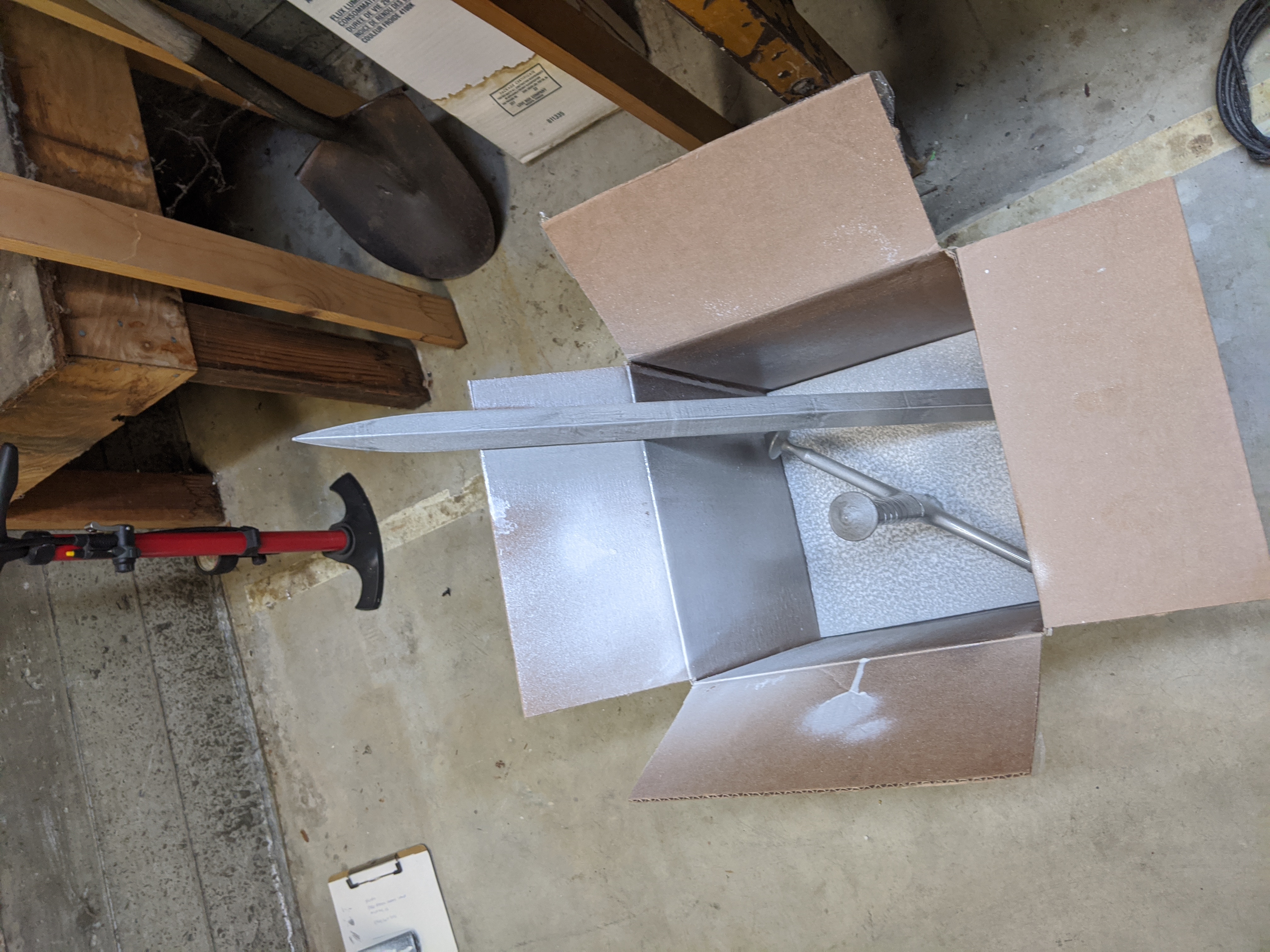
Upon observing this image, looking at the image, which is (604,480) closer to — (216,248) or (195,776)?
(216,248)

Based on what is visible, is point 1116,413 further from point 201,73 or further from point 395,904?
point 395,904

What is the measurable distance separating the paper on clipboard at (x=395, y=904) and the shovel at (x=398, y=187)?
1240 mm

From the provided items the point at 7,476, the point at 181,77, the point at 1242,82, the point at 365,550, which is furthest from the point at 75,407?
the point at 1242,82

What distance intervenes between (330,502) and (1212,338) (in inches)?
66.6

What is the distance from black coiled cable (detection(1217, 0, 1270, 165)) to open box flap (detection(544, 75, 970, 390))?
425 mm

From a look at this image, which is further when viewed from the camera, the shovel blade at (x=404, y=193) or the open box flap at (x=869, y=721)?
the shovel blade at (x=404, y=193)

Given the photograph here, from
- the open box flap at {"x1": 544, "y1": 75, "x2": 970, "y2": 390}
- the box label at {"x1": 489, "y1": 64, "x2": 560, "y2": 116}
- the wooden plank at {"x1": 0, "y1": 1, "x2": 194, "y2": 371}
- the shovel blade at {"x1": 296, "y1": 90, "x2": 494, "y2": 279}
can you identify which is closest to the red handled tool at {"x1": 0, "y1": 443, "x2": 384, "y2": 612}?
the wooden plank at {"x1": 0, "y1": 1, "x2": 194, "y2": 371}

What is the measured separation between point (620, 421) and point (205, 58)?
115 centimetres

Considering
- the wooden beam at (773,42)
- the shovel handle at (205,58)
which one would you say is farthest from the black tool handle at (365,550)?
the wooden beam at (773,42)

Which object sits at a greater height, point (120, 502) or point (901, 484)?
point (120, 502)

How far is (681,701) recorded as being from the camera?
1.44 m

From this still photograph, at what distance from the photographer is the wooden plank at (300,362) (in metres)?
1.38

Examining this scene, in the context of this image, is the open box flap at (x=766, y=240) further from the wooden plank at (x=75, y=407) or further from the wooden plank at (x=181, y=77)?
the wooden plank at (x=181, y=77)

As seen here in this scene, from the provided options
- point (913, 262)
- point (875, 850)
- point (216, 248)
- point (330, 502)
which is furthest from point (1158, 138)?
point (330, 502)
